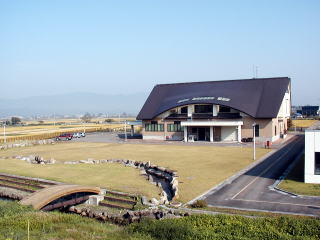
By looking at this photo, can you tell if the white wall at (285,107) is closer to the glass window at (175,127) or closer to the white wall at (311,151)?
the glass window at (175,127)

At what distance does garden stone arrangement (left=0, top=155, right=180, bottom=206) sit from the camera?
24953 mm

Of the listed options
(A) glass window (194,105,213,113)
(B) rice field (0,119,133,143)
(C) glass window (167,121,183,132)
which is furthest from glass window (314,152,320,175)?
(B) rice field (0,119,133,143)

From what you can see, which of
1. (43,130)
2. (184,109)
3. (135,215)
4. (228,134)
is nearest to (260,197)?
(135,215)

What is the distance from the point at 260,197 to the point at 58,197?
531 inches

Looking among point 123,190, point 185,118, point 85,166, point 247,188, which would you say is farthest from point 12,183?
point 185,118

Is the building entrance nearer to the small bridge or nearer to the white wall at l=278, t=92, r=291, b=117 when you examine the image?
the white wall at l=278, t=92, r=291, b=117

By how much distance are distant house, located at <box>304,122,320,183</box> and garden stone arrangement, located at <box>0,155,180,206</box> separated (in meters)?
10.5

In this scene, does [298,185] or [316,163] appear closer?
[298,185]

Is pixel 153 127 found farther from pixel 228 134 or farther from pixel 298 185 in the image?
pixel 298 185

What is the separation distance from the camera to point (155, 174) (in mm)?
34969

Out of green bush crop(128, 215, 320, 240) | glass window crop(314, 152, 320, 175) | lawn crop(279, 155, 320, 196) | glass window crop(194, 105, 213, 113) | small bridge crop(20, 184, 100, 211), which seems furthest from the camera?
glass window crop(194, 105, 213, 113)

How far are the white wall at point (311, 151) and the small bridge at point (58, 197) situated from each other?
16.5 meters

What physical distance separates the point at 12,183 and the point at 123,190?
38.8ft

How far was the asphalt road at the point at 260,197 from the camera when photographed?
72.2 ft
